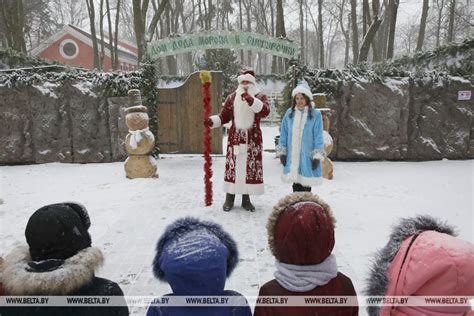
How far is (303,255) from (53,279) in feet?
3.10

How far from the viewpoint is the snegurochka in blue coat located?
14.7 ft

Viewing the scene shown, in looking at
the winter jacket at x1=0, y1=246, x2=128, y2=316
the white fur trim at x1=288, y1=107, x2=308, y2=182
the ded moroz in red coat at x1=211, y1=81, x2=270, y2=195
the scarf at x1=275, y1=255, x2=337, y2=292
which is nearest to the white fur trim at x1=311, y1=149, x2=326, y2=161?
the white fur trim at x1=288, y1=107, x2=308, y2=182

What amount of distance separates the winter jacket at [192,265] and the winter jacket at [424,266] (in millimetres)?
568

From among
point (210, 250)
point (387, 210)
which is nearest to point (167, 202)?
point (387, 210)

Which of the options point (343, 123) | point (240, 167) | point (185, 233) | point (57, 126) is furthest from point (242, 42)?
point (185, 233)

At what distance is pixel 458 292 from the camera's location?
129 cm

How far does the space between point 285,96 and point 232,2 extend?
83.9 feet

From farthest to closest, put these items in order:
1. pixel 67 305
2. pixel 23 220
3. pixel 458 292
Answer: pixel 23 220 < pixel 67 305 < pixel 458 292

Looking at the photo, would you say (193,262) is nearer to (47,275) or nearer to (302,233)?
(302,233)

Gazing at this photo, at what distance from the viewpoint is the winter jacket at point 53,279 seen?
1.46m

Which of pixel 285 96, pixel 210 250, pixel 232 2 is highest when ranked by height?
pixel 232 2

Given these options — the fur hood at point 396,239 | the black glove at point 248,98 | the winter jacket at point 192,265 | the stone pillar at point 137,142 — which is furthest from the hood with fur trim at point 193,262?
the stone pillar at point 137,142

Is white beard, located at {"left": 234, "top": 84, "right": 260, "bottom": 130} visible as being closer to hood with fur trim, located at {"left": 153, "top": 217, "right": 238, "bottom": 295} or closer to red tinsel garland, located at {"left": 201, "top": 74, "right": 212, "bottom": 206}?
red tinsel garland, located at {"left": 201, "top": 74, "right": 212, "bottom": 206}

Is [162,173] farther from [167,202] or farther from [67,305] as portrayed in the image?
[67,305]
